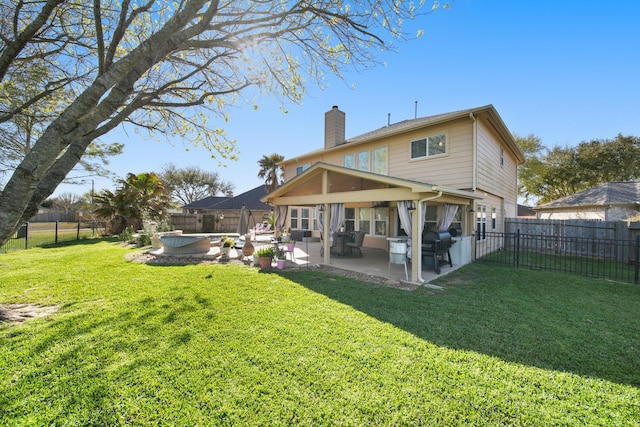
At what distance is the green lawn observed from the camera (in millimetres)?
2311

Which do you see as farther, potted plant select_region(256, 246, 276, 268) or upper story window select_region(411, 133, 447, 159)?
upper story window select_region(411, 133, 447, 159)

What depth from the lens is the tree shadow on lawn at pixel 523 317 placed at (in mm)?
3229

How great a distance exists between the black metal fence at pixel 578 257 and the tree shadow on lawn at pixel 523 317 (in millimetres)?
1558

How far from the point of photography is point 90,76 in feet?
21.2

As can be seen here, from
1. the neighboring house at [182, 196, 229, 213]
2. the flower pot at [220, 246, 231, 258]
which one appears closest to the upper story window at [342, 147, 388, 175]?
the flower pot at [220, 246, 231, 258]

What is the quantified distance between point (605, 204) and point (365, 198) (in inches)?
614

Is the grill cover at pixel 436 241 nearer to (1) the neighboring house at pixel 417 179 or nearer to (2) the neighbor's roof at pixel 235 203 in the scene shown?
(1) the neighboring house at pixel 417 179

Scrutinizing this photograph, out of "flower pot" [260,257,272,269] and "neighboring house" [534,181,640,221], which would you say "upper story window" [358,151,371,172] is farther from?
"neighboring house" [534,181,640,221]

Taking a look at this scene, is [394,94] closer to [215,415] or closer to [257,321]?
[257,321]

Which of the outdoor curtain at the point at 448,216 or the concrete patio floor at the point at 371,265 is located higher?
the outdoor curtain at the point at 448,216

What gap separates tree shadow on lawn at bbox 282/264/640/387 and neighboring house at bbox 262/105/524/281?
5.33 ft

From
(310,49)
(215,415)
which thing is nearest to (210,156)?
(310,49)

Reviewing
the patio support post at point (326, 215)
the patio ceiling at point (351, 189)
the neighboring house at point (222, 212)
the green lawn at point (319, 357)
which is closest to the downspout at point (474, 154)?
the patio ceiling at point (351, 189)

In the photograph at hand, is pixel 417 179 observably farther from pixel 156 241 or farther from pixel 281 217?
pixel 156 241
